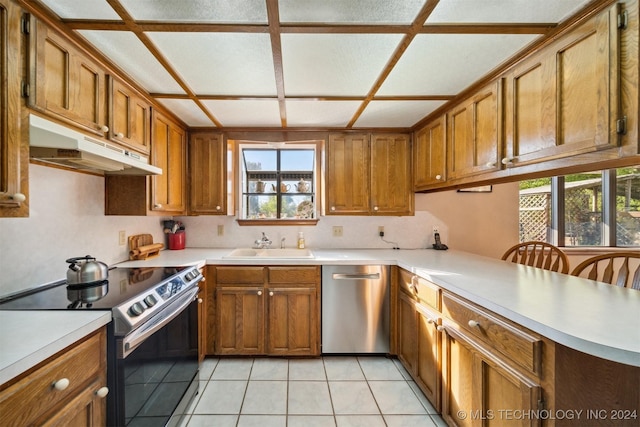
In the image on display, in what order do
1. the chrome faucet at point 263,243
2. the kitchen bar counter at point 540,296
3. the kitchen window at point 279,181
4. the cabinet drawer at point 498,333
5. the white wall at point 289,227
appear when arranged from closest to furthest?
the kitchen bar counter at point 540,296 → the cabinet drawer at point 498,333 → the white wall at point 289,227 → the chrome faucet at point 263,243 → the kitchen window at point 279,181

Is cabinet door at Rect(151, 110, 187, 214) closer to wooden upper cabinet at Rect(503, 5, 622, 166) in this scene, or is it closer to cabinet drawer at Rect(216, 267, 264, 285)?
cabinet drawer at Rect(216, 267, 264, 285)

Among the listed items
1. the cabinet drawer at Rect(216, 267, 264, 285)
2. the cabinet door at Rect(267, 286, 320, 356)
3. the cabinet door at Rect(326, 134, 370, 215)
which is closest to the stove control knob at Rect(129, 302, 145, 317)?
the cabinet drawer at Rect(216, 267, 264, 285)

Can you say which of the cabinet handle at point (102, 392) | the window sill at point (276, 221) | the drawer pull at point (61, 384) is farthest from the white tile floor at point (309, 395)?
the window sill at point (276, 221)

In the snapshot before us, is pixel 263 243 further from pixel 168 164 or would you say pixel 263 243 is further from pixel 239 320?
pixel 168 164

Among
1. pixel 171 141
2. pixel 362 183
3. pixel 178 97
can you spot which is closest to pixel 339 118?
pixel 362 183

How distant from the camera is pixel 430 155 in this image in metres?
2.46

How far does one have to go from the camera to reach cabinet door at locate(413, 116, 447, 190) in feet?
7.48

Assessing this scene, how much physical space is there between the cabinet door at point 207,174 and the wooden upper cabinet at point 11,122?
162 centimetres

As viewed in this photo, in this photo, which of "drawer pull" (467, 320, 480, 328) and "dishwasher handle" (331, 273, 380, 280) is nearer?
"drawer pull" (467, 320, 480, 328)

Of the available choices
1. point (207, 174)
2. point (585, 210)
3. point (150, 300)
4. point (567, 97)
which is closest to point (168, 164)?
point (207, 174)

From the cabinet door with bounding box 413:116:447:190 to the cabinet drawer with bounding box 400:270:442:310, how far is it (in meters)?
0.87

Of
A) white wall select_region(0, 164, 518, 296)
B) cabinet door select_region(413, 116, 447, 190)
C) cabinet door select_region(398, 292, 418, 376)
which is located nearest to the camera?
white wall select_region(0, 164, 518, 296)

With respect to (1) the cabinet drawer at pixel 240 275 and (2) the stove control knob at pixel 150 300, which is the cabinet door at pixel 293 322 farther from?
(2) the stove control knob at pixel 150 300

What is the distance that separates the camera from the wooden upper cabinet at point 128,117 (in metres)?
Result: 1.65
